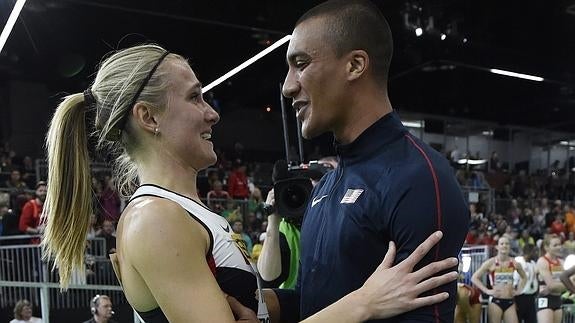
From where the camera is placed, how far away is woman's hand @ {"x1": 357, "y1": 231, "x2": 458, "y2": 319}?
4.66 ft

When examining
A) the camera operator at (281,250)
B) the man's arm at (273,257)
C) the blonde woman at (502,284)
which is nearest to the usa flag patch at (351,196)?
the camera operator at (281,250)

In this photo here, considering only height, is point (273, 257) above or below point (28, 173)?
below

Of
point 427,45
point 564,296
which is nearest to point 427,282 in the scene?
point 564,296

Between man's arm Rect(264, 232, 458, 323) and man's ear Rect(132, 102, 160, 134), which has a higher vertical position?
man's ear Rect(132, 102, 160, 134)

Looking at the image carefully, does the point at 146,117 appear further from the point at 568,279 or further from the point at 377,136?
the point at 568,279

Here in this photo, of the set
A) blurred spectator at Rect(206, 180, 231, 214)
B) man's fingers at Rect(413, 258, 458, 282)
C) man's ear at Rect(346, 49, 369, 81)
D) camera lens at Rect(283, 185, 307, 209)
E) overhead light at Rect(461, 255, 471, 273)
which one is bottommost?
overhead light at Rect(461, 255, 471, 273)

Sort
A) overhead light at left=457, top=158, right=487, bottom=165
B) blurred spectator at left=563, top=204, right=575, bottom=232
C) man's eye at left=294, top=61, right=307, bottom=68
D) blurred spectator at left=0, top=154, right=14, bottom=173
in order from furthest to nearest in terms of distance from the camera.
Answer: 1. overhead light at left=457, top=158, right=487, bottom=165
2. blurred spectator at left=563, top=204, right=575, bottom=232
3. blurred spectator at left=0, top=154, right=14, bottom=173
4. man's eye at left=294, top=61, right=307, bottom=68

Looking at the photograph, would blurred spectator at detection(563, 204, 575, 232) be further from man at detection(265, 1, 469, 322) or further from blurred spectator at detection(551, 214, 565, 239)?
man at detection(265, 1, 469, 322)

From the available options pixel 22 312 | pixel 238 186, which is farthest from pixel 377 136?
pixel 238 186

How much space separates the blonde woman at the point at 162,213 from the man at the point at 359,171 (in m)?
0.07

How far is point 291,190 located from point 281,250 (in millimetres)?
565

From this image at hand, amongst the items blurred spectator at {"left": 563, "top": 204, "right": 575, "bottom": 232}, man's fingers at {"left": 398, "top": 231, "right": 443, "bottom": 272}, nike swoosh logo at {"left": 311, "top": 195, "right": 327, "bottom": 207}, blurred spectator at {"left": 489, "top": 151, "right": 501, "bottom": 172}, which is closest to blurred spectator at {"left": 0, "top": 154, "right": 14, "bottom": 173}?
nike swoosh logo at {"left": 311, "top": 195, "right": 327, "bottom": 207}

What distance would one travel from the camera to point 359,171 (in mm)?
1666

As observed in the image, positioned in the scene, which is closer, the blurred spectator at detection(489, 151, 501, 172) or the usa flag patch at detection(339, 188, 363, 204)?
the usa flag patch at detection(339, 188, 363, 204)
